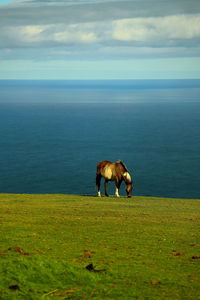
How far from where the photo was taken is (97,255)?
1385 cm

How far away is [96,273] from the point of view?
1145cm

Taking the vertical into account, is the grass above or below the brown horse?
below

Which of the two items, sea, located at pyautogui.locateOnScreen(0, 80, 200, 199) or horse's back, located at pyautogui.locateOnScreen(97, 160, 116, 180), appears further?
sea, located at pyautogui.locateOnScreen(0, 80, 200, 199)

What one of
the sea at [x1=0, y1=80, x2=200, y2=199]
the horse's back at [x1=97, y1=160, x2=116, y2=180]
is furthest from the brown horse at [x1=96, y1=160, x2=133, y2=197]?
the sea at [x1=0, y1=80, x2=200, y2=199]

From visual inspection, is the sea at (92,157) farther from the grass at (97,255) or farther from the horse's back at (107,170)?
the grass at (97,255)

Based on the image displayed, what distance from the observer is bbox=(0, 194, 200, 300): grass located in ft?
34.1

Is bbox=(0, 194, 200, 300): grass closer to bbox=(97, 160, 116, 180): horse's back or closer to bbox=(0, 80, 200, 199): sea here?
bbox=(97, 160, 116, 180): horse's back

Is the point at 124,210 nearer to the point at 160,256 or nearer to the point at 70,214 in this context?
the point at 70,214

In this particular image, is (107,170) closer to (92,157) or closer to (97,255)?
(97,255)

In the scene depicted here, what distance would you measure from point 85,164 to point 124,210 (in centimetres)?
8659

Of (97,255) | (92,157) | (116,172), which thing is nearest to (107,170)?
(116,172)

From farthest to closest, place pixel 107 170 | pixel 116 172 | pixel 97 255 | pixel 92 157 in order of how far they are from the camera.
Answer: pixel 92 157 → pixel 107 170 → pixel 116 172 → pixel 97 255

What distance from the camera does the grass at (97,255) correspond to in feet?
34.1

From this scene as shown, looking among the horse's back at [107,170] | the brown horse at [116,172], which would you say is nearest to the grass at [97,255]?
the brown horse at [116,172]
